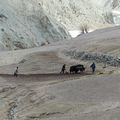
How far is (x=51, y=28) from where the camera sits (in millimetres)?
57938

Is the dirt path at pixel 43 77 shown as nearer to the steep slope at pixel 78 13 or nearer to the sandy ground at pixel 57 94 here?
the sandy ground at pixel 57 94

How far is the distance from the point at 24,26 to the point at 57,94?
3235 centimetres

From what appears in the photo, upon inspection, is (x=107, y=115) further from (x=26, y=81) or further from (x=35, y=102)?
(x=26, y=81)

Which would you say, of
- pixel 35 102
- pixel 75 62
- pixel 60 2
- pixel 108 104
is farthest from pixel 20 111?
pixel 60 2

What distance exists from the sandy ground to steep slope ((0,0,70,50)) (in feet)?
47.2

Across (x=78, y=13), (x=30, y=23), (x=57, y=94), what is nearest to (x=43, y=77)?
(x=57, y=94)

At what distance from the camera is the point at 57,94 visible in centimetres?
2292

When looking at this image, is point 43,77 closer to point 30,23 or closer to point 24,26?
point 24,26

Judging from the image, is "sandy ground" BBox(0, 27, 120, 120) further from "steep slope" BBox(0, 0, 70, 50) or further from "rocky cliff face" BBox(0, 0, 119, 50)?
"rocky cliff face" BBox(0, 0, 119, 50)

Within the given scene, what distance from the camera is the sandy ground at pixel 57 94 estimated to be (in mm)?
19531

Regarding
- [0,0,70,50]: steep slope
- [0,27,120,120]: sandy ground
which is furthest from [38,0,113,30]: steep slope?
[0,27,120,120]: sandy ground

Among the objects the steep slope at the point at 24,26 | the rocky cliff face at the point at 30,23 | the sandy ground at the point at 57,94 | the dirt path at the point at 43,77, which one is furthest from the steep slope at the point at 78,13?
the dirt path at the point at 43,77

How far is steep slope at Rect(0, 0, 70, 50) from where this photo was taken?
5000 cm

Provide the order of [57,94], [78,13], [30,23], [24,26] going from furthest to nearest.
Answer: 1. [78,13]
2. [30,23]
3. [24,26]
4. [57,94]
